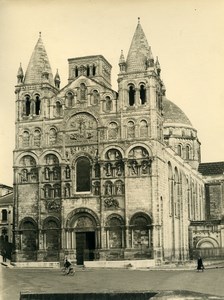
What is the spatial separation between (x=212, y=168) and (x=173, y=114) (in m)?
8.03

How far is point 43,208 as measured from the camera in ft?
139

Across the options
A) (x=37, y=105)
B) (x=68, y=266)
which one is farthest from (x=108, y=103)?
(x=68, y=266)

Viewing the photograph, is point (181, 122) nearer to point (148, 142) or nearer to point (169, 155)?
point (169, 155)

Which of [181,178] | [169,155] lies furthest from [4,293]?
[181,178]

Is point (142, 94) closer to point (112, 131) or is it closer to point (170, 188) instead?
point (112, 131)

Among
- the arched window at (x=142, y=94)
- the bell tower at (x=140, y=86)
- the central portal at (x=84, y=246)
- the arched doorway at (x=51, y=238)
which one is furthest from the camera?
the arched window at (x=142, y=94)

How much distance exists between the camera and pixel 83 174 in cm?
4200

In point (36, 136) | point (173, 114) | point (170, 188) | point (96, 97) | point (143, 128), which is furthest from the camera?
point (173, 114)

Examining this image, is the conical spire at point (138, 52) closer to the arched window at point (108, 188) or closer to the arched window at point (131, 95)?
the arched window at point (131, 95)

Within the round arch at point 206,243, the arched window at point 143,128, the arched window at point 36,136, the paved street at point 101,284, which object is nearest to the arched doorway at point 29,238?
the arched window at point 36,136

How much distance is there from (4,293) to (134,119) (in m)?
21.9

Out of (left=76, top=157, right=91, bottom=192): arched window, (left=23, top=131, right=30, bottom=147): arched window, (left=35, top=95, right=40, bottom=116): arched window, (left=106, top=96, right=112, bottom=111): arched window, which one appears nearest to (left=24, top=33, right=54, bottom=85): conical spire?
(left=35, top=95, right=40, bottom=116): arched window

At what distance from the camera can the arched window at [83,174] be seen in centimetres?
4177

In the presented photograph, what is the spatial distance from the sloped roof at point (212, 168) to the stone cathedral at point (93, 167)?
2329 cm
